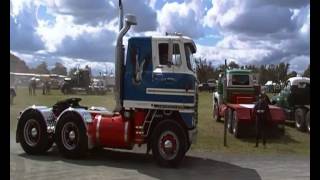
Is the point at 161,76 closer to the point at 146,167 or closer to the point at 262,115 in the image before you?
the point at 146,167

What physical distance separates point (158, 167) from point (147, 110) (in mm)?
1387

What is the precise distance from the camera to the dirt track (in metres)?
11.5

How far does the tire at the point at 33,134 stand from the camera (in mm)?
14023

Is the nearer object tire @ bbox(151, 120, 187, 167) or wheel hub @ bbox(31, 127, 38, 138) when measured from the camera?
tire @ bbox(151, 120, 187, 167)

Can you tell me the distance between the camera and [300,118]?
22188 mm

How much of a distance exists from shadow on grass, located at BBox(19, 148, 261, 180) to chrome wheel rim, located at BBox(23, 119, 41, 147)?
0.38 m

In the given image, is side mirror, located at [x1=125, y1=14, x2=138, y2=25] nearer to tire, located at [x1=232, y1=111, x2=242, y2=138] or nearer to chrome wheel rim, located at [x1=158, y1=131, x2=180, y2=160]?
chrome wheel rim, located at [x1=158, y1=131, x2=180, y2=160]

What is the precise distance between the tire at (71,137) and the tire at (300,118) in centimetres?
1125

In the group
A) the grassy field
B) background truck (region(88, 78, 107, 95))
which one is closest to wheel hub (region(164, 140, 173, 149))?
the grassy field

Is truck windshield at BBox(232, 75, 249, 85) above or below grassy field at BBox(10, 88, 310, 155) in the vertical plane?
above

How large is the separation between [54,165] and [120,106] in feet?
7.02

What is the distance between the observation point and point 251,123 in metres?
19.4

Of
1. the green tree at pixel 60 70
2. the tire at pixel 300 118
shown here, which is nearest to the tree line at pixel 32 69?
the green tree at pixel 60 70
